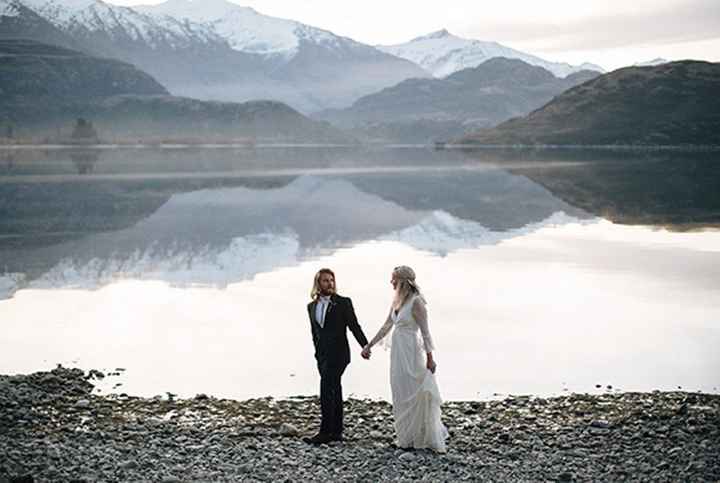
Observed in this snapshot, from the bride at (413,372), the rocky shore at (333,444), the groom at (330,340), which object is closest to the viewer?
the rocky shore at (333,444)

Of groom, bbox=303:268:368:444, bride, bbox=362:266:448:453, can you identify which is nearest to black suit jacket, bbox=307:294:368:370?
groom, bbox=303:268:368:444

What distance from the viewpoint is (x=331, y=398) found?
15664 mm

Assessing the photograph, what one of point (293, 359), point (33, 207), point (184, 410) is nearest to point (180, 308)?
point (293, 359)

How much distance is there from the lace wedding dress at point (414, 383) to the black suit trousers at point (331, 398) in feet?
3.80

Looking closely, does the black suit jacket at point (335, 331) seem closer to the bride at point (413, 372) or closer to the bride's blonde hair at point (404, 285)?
the bride at point (413, 372)

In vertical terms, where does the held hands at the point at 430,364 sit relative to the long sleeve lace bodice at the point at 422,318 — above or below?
below

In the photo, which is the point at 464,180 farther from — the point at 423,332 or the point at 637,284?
the point at 423,332

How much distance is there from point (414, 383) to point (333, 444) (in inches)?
74.4

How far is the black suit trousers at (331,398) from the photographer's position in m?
15.6

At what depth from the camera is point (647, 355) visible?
24.1 m

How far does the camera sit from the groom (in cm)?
1538

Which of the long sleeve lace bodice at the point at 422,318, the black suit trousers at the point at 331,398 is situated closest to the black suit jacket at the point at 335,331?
the black suit trousers at the point at 331,398

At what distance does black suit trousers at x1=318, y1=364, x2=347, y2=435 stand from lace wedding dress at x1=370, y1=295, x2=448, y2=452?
1.16m

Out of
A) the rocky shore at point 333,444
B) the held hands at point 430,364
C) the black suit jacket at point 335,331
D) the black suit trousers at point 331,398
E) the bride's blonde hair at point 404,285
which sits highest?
the bride's blonde hair at point 404,285
